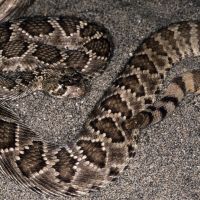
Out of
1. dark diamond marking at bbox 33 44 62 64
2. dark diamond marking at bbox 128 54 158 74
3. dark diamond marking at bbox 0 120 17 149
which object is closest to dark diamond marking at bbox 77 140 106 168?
dark diamond marking at bbox 0 120 17 149

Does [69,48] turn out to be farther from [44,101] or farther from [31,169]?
[31,169]

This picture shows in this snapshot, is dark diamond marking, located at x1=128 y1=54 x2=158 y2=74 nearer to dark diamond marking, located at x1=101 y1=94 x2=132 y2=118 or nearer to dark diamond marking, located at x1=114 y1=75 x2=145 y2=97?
dark diamond marking, located at x1=114 y1=75 x2=145 y2=97

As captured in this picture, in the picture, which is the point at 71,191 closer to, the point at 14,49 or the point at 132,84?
the point at 132,84

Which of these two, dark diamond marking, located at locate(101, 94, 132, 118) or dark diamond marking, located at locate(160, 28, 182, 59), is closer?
dark diamond marking, located at locate(101, 94, 132, 118)

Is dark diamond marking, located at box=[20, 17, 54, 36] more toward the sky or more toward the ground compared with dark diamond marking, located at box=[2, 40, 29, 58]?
more toward the sky

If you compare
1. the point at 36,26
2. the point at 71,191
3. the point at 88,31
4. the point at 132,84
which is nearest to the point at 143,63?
the point at 132,84

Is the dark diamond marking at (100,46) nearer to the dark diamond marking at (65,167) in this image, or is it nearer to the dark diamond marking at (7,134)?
the dark diamond marking at (7,134)

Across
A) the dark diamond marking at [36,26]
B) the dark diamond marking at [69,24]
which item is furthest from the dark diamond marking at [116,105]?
the dark diamond marking at [36,26]
